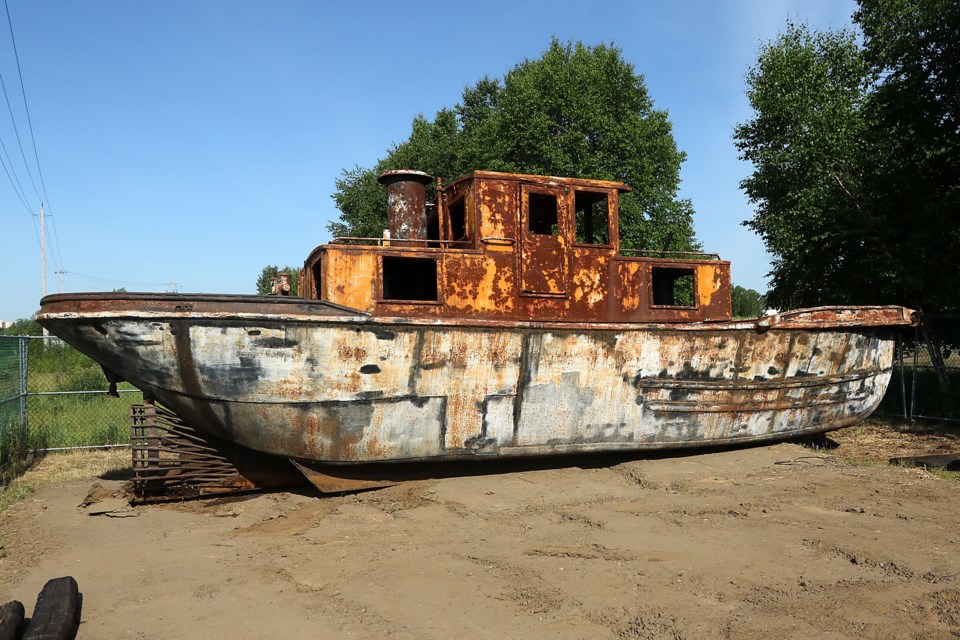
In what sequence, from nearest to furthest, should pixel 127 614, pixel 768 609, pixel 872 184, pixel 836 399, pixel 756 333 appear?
pixel 768 609, pixel 127 614, pixel 756 333, pixel 836 399, pixel 872 184

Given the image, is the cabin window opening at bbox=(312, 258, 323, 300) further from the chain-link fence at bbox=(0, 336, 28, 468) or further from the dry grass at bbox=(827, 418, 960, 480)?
the dry grass at bbox=(827, 418, 960, 480)

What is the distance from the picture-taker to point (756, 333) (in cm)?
831

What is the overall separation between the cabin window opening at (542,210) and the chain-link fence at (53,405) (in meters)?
5.44

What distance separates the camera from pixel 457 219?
28.5 feet

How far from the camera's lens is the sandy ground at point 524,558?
3777 millimetres

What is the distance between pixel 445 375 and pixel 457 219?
2.57 meters

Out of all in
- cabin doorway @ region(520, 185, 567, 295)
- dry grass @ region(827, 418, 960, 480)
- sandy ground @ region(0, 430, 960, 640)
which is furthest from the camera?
dry grass @ region(827, 418, 960, 480)

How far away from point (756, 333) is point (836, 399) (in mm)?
2167

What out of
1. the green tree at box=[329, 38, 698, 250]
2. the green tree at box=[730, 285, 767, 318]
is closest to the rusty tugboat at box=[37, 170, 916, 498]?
the green tree at box=[329, 38, 698, 250]

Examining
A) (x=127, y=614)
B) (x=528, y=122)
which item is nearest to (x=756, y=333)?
(x=127, y=614)

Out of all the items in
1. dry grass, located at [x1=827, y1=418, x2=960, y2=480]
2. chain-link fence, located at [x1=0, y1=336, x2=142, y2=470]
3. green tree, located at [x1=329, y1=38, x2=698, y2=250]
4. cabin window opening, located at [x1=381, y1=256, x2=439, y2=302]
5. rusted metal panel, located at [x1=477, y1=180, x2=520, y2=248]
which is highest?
green tree, located at [x1=329, y1=38, x2=698, y2=250]

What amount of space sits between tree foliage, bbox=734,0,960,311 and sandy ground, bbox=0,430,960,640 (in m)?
6.21

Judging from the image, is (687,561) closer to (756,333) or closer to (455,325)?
(455,325)

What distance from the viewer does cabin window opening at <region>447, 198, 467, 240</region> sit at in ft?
27.4
